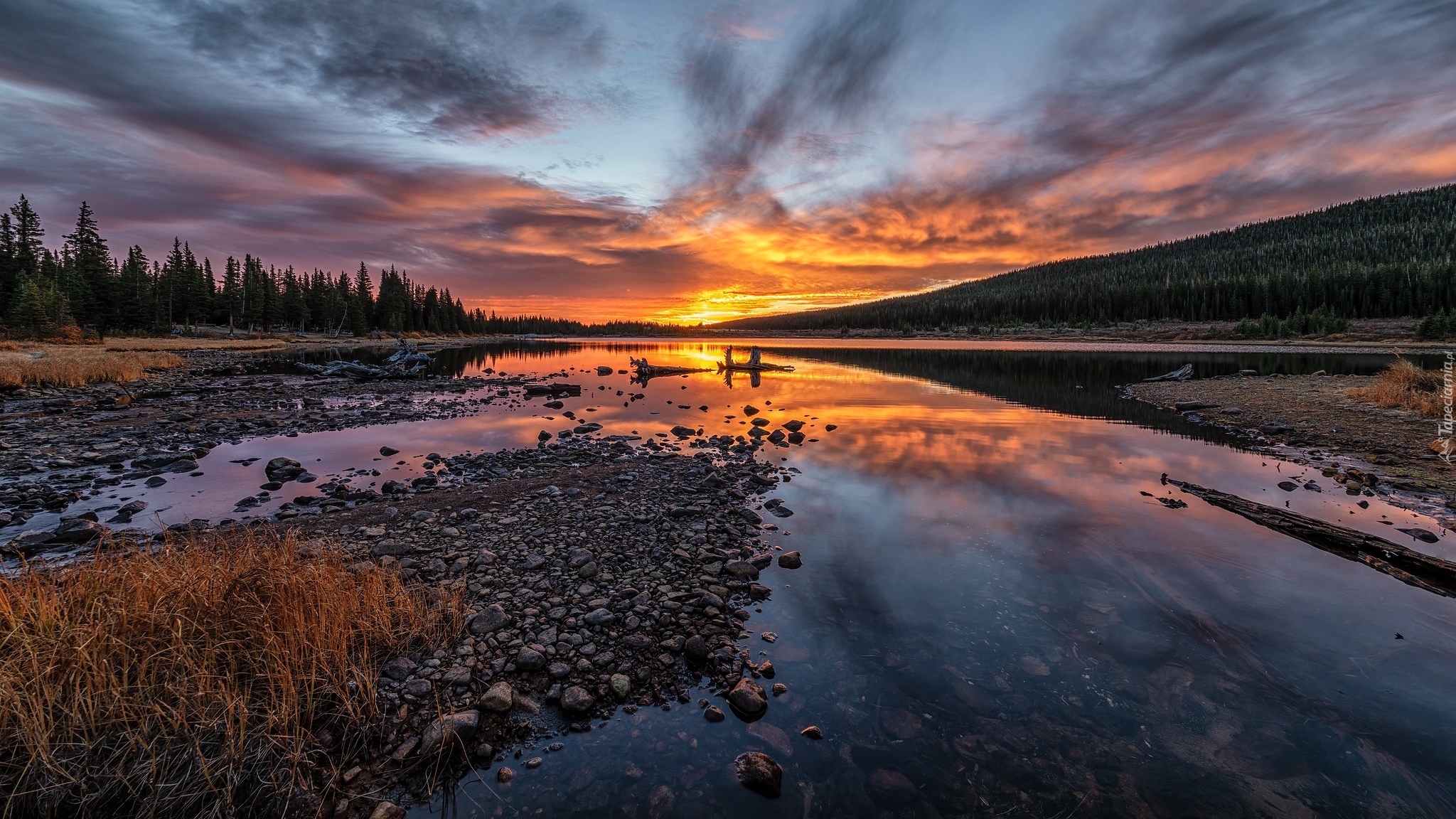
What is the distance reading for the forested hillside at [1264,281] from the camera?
99875mm

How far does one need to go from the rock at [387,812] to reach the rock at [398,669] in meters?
1.36

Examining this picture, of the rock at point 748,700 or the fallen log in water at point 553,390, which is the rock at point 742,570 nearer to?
the rock at point 748,700

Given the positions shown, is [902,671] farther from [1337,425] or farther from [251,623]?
[1337,425]

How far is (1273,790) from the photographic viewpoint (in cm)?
427

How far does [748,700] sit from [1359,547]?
34.4ft

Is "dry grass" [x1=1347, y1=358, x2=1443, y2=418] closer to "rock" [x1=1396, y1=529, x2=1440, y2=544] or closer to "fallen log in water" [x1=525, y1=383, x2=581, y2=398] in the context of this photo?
"rock" [x1=1396, y1=529, x2=1440, y2=544]

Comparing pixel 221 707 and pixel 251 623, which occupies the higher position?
pixel 251 623

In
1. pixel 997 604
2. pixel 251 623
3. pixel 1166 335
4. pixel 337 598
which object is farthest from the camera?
pixel 1166 335

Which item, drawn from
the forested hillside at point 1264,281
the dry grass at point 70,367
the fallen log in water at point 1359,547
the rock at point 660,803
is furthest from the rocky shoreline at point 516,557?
the forested hillside at point 1264,281

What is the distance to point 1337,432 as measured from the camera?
55.4 ft

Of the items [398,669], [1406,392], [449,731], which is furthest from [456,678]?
[1406,392]

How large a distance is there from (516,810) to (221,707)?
8.04 feet

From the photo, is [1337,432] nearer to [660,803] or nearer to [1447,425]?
[1447,425]

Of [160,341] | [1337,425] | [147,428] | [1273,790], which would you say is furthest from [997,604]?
[160,341]
